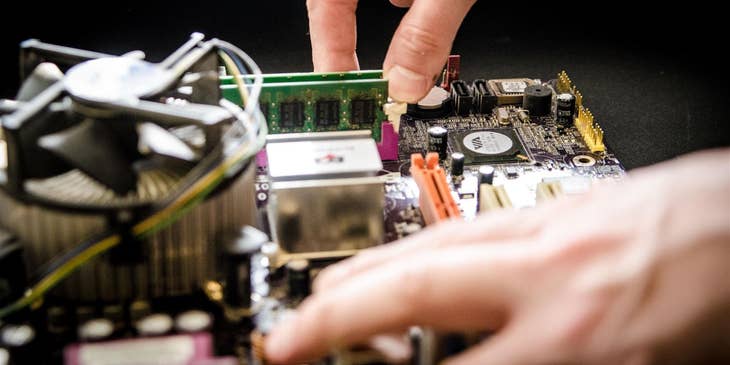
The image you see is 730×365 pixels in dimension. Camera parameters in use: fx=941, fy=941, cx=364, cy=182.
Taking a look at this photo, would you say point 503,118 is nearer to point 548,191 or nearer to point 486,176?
point 486,176

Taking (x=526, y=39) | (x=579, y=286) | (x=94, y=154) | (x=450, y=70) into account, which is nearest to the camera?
(x=579, y=286)

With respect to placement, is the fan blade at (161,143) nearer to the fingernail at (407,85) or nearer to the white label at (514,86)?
the fingernail at (407,85)

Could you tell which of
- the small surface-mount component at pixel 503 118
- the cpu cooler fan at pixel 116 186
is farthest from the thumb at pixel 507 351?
the small surface-mount component at pixel 503 118

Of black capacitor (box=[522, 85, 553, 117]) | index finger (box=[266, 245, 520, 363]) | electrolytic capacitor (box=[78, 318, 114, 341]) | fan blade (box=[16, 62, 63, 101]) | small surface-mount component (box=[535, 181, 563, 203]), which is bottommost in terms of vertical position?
electrolytic capacitor (box=[78, 318, 114, 341])

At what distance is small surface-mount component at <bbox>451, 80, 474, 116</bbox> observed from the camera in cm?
335

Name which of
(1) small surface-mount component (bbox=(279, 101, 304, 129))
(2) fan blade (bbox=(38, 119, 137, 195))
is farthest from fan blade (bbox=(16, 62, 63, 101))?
(1) small surface-mount component (bbox=(279, 101, 304, 129))

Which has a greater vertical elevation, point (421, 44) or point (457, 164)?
point (421, 44)

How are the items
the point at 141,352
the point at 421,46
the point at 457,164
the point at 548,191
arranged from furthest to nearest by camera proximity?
the point at 421,46, the point at 457,164, the point at 548,191, the point at 141,352

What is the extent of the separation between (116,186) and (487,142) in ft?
4.71

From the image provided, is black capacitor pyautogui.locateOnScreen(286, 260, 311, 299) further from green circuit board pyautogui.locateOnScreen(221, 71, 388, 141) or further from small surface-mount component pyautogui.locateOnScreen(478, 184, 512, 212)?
green circuit board pyautogui.locateOnScreen(221, 71, 388, 141)

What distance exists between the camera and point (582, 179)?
2.62 meters

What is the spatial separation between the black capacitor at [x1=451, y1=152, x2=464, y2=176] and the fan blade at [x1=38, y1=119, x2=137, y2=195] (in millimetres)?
1115

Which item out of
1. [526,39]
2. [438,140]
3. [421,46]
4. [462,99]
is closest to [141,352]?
[438,140]

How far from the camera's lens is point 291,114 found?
9.69ft
